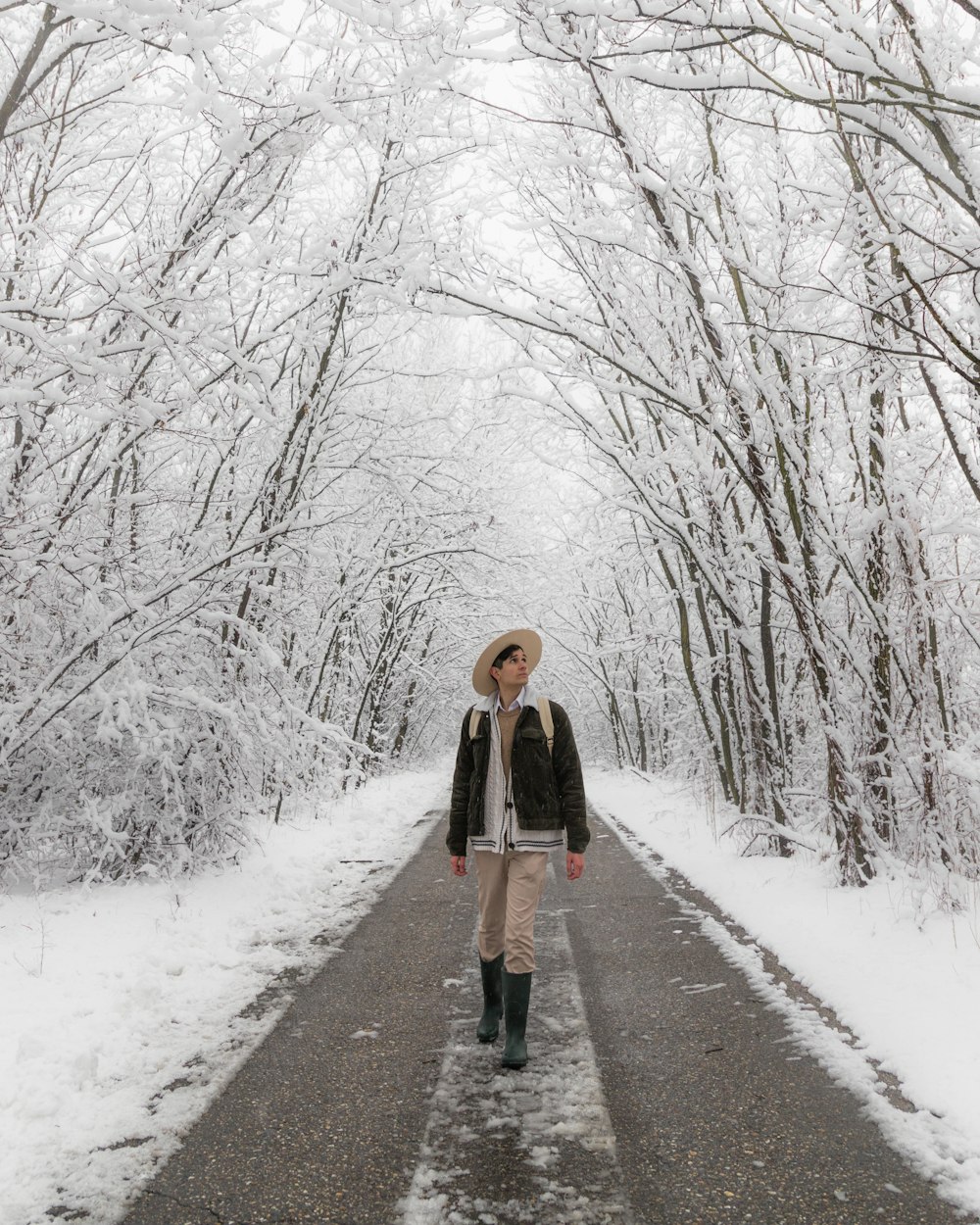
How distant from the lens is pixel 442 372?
375 inches

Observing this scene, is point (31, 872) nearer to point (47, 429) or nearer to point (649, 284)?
point (47, 429)

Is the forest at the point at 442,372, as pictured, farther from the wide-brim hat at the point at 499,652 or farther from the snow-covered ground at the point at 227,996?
the wide-brim hat at the point at 499,652

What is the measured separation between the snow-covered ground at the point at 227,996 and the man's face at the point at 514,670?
2.10 metres

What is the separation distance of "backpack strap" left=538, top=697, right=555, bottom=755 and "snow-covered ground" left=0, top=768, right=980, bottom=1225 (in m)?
1.78

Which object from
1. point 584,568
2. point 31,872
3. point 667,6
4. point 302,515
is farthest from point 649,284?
point 584,568

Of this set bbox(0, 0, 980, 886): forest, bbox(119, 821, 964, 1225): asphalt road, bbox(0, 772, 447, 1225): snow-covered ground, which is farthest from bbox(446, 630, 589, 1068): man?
bbox(0, 0, 980, 886): forest

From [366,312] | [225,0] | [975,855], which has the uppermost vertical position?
[366,312]

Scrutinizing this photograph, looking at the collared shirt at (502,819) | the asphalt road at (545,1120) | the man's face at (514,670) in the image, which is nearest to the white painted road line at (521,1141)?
the asphalt road at (545,1120)

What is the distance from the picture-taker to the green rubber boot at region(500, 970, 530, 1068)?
392cm

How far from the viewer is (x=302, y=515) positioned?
24.5 feet

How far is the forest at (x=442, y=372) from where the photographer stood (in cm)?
483

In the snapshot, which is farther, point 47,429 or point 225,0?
point 47,429

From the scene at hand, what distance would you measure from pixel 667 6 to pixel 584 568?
20.6 m

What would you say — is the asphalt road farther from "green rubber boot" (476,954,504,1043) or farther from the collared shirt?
the collared shirt
